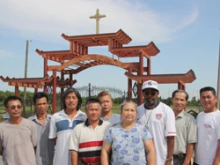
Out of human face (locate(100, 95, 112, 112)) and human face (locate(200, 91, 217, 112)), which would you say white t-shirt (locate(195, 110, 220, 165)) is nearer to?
human face (locate(200, 91, 217, 112))

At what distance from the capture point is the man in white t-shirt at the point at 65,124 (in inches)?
145

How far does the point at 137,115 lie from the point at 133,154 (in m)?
0.61

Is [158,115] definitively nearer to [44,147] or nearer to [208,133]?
[208,133]

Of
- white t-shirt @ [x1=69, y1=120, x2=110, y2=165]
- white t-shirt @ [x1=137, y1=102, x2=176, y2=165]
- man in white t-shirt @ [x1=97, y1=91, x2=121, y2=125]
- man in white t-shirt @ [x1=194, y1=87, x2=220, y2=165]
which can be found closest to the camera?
white t-shirt @ [x1=69, y1=120, x2=110, y2=165]

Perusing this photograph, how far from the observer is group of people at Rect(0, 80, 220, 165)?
3.38 meters

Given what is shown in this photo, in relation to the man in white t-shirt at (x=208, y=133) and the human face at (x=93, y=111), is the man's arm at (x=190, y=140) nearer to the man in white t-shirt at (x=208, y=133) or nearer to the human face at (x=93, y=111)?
the man in white t-shirt at (x=208, y=133)

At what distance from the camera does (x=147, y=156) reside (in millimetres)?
3396

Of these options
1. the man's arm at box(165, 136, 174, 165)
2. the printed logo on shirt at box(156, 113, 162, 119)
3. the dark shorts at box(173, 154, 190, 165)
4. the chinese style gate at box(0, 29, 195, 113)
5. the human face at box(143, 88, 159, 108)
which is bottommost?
the dark shorts at box(173, 154, 190, 165)

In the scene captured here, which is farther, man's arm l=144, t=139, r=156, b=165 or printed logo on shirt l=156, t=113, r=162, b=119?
printed logo on shirt l=156, t=113, r=162, b=119

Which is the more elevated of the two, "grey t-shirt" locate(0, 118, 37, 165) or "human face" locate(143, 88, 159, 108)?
"human face" locate(143, 88, 159, 108)

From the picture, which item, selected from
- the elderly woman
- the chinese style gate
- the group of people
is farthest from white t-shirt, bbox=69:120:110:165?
the chinese style gate

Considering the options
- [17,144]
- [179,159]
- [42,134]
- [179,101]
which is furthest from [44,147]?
[179,101]

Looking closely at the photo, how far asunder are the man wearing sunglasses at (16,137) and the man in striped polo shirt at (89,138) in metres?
0.58

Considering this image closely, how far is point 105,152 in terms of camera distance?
338 centimetres
